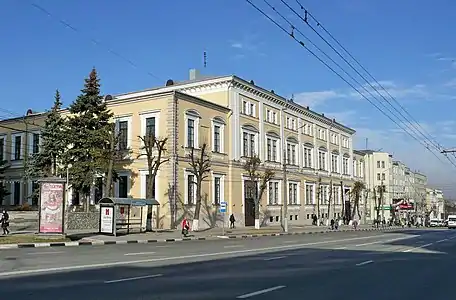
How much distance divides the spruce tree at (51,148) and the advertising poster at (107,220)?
16548 millimetres

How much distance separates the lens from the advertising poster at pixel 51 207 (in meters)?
30.3

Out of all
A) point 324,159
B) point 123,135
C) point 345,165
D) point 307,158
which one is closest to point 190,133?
point 123,135

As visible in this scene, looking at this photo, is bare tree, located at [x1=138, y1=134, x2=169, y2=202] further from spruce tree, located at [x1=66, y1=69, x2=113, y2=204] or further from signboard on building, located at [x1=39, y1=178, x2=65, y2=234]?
signboard on building, located at [x1=39, y1=178, x2=65, y2=234]

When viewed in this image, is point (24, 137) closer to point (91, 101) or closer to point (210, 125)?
point (91, 101)

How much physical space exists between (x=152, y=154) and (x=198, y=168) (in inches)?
181

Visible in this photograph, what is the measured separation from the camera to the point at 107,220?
3666cm

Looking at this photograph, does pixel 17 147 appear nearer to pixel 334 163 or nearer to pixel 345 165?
pixel 334 163

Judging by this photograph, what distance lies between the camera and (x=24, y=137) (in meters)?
64.9

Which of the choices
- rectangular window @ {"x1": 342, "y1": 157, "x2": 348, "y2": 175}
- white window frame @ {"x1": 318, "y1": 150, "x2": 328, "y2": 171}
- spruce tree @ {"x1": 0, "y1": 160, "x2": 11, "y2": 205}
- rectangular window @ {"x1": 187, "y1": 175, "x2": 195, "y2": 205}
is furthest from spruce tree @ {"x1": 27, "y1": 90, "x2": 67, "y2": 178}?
rectangular window @ {"x1": 342, "y1": 157, "x2": 348, "y2": 175}

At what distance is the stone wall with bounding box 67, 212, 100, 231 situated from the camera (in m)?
42.4

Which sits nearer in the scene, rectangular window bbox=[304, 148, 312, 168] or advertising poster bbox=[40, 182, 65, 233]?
advertising poster bbox=[40, 182, 65, 233]

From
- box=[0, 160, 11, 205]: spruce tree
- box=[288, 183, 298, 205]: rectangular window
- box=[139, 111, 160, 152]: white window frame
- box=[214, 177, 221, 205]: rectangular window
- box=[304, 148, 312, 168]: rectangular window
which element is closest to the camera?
box=[139, 111, 160, 152]: white window frame

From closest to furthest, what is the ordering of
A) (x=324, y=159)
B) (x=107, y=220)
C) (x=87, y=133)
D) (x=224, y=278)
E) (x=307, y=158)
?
(x=224, y=278), (x=107, y=220), (x=87, y=133), (x=307, y=158), (x=324, y=159)

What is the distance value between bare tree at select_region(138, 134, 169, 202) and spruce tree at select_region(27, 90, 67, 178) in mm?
8154
